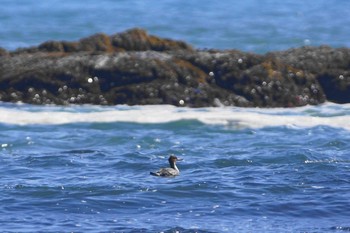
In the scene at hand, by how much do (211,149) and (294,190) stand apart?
382 centimetres

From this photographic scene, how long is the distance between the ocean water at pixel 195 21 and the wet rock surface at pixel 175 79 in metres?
11.1

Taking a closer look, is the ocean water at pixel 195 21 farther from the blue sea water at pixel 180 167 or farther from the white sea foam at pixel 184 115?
the blue sea water at pixel 180 167

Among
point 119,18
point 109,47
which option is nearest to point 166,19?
point 119,18

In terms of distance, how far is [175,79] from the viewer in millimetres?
23766

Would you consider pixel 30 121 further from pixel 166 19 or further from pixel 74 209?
pixel 166 19

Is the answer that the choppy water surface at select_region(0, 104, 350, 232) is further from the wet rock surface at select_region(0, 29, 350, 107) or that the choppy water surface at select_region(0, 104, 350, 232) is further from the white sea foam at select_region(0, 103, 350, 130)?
the wet rock surface at select_region(0, 29, 350, 107)

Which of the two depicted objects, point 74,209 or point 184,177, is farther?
point 184,177

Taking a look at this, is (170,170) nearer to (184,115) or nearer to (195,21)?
(184,115)

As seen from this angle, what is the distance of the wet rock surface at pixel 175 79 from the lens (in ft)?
77.9

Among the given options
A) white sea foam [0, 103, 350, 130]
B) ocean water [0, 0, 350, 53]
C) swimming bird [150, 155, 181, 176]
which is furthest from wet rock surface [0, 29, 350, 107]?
ocean water [0, 0, 350, 53]

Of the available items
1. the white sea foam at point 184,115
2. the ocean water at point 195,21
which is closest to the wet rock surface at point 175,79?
the white sea foam at point 184,115

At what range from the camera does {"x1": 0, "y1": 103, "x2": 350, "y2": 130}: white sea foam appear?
22.5 metres

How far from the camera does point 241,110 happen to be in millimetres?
23328

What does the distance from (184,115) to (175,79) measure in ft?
3.58
